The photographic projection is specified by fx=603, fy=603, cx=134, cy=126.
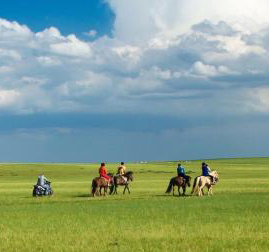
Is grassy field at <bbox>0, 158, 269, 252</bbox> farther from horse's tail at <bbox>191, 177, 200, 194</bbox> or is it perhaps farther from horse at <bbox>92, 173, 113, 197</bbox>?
horse at <bbox>92, 173, 113, 197</bbox>

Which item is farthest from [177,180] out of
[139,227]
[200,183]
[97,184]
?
[139,227]

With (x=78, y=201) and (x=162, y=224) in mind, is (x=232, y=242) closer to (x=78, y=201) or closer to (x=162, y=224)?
(x=162, y=224)

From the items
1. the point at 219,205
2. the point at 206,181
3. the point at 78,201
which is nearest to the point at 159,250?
the point at 219,205

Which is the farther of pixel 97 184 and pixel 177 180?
pixel 177 180

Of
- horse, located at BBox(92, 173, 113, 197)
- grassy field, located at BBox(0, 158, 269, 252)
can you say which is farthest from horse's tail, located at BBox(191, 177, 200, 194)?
grassy field, located at BBox(0, 158, 269, 252)

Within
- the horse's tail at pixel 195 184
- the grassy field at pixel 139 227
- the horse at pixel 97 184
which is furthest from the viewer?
the horse at pixel 97 184

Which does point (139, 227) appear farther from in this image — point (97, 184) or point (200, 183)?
point (97, 184)

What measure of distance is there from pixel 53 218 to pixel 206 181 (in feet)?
55.2

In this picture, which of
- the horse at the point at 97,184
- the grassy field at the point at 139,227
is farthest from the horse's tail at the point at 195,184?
the grassy field at the point at 139,227

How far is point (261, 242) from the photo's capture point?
18.1m

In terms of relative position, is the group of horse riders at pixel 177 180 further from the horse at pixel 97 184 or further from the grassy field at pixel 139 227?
the grassy field at pixel 139 227

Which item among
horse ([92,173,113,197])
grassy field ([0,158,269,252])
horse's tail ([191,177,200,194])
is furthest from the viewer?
horse ([92,173,113,197])

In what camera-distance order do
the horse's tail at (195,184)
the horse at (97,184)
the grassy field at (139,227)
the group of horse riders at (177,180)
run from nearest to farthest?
1. the grassy field at (139,227)
2. the horse's tail at (195,184)
3. the group of horse riders at (177,180)
4. the horse at (97,184)

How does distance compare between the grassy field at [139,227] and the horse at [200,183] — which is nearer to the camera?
the grassy field at [139,227]
